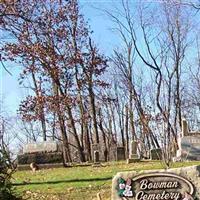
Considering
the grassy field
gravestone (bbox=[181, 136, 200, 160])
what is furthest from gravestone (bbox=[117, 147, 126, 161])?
the grassy field

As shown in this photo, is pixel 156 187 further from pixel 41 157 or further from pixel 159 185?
pixel 41 157

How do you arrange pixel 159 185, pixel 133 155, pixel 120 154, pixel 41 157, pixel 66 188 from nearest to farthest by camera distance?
pixel 159 185
pixel 66 188
pixel 41 157
pixel 133 155
pixel 120 154

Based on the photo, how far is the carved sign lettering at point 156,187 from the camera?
9.12 m

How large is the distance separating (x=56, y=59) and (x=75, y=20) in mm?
5747

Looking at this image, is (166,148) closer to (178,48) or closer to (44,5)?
(44,5)

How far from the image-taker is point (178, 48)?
3522 centimetres

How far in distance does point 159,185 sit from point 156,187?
0.07 m

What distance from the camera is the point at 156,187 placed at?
9180 mm

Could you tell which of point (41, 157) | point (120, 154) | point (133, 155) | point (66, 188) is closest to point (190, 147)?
point (133, 155)

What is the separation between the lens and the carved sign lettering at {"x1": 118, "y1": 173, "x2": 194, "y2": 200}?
912 centimetres

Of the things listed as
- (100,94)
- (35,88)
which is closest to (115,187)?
(35,88)

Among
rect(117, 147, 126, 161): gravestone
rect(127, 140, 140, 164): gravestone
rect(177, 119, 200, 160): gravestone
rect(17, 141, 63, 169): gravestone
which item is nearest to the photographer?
rect(17, 141, 63, 169): gravestone

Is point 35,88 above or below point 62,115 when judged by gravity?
above

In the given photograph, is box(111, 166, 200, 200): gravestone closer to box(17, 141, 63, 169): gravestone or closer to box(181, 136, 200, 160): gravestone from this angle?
box(17, 141, 63, 169): gravestone
